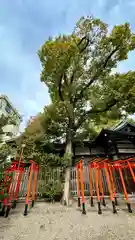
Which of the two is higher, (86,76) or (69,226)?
(86,76)

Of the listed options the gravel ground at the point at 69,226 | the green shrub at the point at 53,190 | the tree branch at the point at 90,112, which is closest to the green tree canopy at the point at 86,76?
the tree branch at the point at 90,112

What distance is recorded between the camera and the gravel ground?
3.04m

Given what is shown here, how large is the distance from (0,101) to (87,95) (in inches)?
580

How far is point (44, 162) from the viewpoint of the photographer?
7566 millimetres

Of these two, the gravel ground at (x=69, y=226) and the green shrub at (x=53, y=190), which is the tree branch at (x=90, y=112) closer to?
the green shrub at (x=53, y=190)

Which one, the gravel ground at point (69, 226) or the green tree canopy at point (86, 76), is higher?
the green tree canopy at point (86, 76)

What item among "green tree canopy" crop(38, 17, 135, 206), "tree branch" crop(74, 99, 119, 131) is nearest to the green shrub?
"green tree canopy" crop(38, 17, 135, 206)

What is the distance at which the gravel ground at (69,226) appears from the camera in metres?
3.04

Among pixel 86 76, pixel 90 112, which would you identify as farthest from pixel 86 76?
pixel 90 112

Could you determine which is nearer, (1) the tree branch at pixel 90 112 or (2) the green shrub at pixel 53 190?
(2) the green shrub at pixel 53 190

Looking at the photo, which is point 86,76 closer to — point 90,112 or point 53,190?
point 90,112

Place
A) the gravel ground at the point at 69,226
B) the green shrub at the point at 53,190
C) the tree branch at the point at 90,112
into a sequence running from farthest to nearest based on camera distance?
the tree branch at the point at 90,112 → the green shrub at the point at 53,190 → the gravel ground at the point at 69,226

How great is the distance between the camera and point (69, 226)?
3617mm

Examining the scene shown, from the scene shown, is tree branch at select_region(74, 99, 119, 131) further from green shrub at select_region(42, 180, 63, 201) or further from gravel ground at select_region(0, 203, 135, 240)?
gravel ground at select_region(0, 203, 135, 240)
